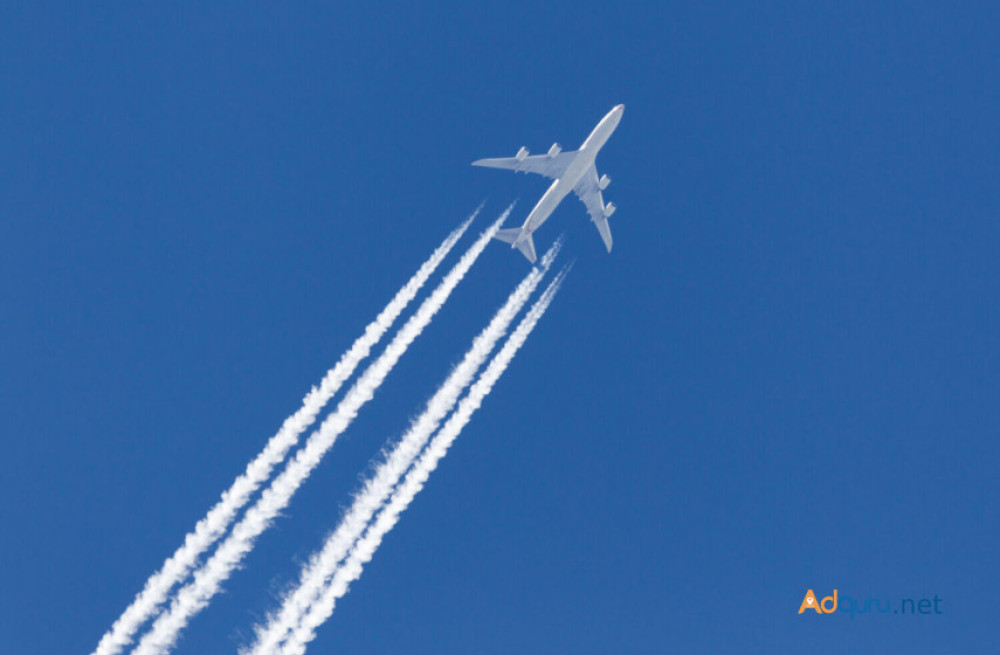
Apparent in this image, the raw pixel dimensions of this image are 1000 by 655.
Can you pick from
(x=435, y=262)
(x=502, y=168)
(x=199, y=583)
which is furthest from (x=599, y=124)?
(x=199, y=583)

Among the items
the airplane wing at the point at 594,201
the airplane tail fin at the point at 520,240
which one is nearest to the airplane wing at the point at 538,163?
the airplane wing at the point at 594,201

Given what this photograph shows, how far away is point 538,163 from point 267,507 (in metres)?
36.4

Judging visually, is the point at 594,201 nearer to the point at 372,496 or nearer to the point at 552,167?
the point at 552,167

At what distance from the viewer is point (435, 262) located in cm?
6062

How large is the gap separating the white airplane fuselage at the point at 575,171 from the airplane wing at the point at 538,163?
1.13 m

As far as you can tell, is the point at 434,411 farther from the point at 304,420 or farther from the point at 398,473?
the point at 304,420

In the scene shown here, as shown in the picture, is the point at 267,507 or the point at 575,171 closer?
the point at 267,507

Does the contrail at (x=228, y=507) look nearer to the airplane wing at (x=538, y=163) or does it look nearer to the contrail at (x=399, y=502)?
the contrail at (x=399, y=502)

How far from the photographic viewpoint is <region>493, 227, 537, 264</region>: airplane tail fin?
69.1 m

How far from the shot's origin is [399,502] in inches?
2015

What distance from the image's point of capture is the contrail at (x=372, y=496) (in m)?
47.4

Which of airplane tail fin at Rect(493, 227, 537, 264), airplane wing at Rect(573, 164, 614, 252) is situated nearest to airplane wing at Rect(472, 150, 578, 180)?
airplane wing at Rect(573, 164, 614, 252)

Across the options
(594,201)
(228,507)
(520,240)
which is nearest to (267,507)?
(228,507)

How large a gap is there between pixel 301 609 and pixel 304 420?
1221 cm
